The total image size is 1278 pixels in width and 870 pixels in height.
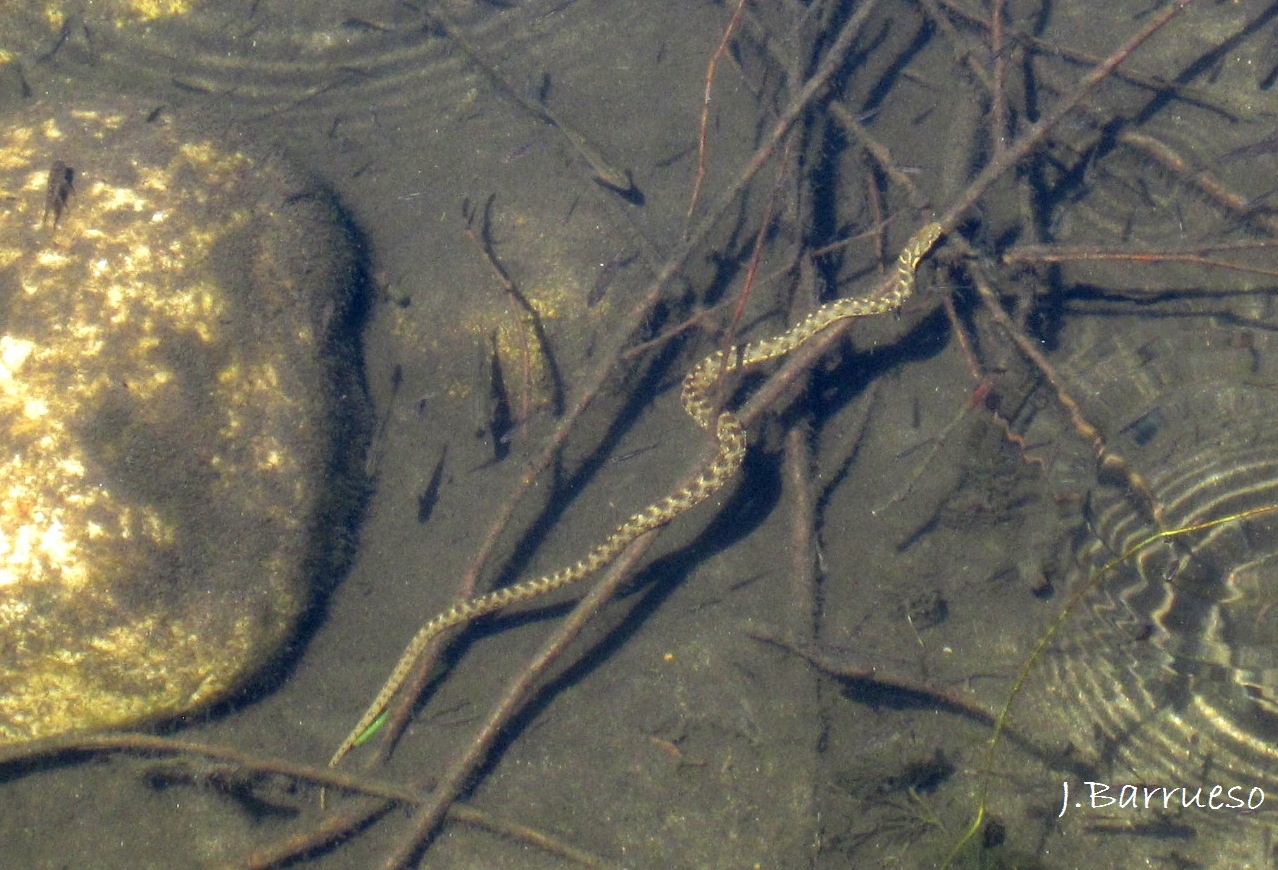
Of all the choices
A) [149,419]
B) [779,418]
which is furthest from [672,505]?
[149,419]

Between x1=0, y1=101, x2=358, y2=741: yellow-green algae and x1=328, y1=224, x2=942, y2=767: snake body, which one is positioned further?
x1=328, y1=224, x2=942, y2=767: snake body

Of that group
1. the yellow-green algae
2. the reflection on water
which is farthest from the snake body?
the yellow-green algae

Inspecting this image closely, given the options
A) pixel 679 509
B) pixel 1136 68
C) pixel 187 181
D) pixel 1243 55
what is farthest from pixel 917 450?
pixel 187 181

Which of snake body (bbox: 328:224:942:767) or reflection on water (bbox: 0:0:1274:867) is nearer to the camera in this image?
reflection on water (bbox: 0:0:1274:867)

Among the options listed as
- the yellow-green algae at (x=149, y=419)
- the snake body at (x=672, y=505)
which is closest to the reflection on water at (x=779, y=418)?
the snake body at (x=672, y=505)

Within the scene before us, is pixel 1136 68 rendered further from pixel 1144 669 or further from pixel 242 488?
pixel 242 488

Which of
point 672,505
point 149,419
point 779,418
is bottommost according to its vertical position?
point 672,505

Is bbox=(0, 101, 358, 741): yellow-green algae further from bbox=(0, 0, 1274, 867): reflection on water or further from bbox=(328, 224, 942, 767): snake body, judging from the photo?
bbox=(328, 224, 942, 767): snake body

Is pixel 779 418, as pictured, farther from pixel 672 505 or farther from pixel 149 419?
pixel 149 419
